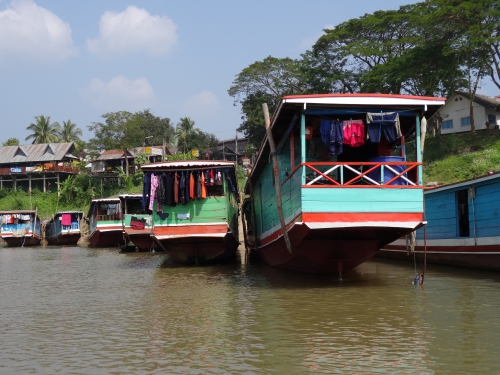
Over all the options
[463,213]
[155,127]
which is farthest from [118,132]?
[463,213]

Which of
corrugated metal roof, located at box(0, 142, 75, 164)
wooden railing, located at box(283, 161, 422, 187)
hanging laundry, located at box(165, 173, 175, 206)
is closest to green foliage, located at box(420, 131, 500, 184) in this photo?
hanging laundry, located at box(165, 173, 175, 206)

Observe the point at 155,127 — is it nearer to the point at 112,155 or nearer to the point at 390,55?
the point at 112,155

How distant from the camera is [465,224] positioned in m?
13.7

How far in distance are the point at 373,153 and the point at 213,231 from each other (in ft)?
18.1

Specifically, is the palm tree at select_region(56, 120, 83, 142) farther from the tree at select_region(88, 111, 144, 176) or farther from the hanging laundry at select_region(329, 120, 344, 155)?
the hanging laundry at select_region(329, 120, 344, 155)

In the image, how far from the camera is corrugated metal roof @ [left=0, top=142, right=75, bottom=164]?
5697 centimetres

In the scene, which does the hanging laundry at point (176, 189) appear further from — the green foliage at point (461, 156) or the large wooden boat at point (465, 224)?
the green foliage at point (461, 156)

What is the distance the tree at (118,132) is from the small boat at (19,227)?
12344mm

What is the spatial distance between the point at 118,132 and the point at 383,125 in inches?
1617

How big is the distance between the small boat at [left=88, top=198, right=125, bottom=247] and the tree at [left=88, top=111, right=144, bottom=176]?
15.6m

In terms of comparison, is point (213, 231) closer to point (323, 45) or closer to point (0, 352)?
point (0, 352)

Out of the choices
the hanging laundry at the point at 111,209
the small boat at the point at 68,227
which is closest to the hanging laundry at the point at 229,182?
the hanging laundry at the point at 111,209

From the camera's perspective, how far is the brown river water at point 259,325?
19.0 feet

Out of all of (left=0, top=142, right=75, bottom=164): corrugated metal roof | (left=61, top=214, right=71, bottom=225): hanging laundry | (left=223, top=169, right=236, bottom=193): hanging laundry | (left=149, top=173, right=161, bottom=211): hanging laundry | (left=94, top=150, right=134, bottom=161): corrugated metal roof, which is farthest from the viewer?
(left=0, top=142, right=75, bottom=164): corrugated metal roof
